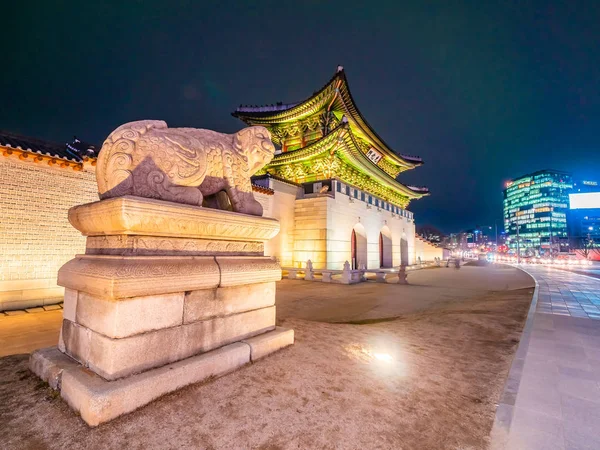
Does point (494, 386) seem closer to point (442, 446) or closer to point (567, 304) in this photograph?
point (442, 446)

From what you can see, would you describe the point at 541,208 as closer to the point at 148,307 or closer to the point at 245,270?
the point at 245,270

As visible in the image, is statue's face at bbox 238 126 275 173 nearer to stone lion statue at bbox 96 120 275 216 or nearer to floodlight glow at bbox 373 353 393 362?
stone lion statue at bbox 96 120 275 216

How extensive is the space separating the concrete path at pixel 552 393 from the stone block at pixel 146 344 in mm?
2249

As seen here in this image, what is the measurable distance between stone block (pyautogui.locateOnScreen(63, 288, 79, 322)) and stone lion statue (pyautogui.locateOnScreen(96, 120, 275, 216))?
93 centimetres

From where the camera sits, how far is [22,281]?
21.8 feet

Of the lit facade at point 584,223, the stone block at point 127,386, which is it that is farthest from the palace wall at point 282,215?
the lit facade at point 584,223

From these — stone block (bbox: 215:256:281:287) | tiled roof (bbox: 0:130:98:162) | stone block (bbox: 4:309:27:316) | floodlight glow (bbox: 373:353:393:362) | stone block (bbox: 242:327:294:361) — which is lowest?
stone block (bbox: 4:309:27:316)

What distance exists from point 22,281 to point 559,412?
10.1m

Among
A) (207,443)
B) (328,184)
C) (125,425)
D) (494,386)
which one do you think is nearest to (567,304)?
(494,386)

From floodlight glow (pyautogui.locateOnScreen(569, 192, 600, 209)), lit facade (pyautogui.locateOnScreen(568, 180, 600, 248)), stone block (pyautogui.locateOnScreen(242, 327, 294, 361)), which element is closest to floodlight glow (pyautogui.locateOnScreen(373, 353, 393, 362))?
stone block (pyautogui.locateOnScreen(242, 327, 294, 361))

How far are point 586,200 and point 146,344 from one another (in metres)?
42.1

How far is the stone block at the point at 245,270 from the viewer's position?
104 inches

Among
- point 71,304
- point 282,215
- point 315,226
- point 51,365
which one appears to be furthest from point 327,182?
point 51,365

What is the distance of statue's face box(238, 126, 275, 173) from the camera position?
3.28 m
